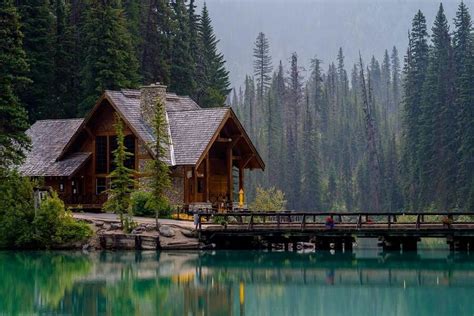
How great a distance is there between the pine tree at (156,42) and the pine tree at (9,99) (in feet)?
77.3

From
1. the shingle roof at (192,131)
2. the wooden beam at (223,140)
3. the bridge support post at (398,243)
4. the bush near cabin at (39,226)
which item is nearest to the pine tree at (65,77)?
the shingle roof at (192,131)

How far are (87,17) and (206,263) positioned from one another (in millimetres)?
33767

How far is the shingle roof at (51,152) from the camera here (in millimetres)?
59094

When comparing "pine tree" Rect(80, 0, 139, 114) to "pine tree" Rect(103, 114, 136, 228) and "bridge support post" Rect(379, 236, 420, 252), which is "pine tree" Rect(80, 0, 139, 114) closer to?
"pine tree" Rect(103, 114, 136, 228)

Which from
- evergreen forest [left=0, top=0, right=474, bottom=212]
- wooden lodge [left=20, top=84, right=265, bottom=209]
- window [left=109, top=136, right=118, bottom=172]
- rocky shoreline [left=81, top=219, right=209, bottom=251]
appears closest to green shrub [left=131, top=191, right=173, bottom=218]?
wooden lodge [left=20, top=84, right=265, bottom=209]

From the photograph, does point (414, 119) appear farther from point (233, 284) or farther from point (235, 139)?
point (233, 284)

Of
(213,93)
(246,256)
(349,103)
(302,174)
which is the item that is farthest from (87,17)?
(349,103)

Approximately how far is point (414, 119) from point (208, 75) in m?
17.5

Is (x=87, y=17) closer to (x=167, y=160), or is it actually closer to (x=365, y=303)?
(x=167, y=160)

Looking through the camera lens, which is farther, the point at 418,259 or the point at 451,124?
the point at 451,124

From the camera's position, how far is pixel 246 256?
47.3m

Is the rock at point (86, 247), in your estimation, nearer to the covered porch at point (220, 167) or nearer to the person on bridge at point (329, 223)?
the covered porch at point (220, 167)

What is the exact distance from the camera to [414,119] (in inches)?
3570

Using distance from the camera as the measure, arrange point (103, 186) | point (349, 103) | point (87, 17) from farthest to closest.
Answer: point (349, 103), point (87, 17), point (103, 186)
